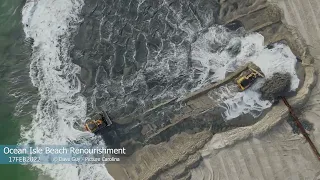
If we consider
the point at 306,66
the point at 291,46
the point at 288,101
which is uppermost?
the point at 291,46

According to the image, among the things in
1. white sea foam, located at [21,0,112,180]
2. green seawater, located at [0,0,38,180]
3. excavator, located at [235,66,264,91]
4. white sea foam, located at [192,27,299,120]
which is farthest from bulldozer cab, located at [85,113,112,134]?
excavator, located at [235,66,264,91]

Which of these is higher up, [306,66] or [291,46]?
[291,46]

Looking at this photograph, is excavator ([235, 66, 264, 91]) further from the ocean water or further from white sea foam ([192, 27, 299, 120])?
the ocean water

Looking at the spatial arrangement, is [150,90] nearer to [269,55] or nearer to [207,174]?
[207,174]

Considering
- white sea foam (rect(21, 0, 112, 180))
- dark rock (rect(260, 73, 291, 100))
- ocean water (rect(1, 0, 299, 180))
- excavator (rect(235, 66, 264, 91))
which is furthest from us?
white sea foam (rect(21, 0, 112, 180))

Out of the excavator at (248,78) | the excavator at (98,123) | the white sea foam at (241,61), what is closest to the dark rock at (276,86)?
the white sea foam at (241,61)

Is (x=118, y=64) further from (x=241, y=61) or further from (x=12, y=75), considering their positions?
(x=241, y=61)

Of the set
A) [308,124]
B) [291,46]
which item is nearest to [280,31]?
[291,46]
